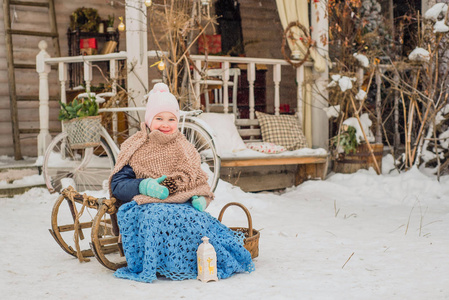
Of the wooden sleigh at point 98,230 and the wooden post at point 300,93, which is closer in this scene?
the wooden sleigh at point 98,230

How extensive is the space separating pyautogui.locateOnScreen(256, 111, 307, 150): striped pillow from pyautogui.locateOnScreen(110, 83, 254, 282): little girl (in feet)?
10.6

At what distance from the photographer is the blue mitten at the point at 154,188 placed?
2.79 m

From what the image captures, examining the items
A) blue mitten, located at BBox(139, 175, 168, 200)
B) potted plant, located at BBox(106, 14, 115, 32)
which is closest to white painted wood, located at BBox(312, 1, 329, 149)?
potted plant, located at BBox(106, 14, 115, 32)

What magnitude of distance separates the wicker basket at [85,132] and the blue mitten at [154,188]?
2183 mm

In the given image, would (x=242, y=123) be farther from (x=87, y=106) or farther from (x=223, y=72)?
(x=87, y=106)

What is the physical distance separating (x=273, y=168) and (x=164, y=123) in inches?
138

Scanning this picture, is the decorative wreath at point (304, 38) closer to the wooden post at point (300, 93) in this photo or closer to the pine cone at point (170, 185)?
the wooden post at point (300, 93)

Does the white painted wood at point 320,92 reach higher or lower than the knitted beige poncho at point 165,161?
higher

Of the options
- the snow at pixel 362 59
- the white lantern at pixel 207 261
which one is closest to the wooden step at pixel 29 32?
the snow at pixel 362 59

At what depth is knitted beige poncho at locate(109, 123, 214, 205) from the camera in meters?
3.00

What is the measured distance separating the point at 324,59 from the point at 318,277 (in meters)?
4.35

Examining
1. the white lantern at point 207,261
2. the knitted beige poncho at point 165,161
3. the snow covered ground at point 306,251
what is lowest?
the snow covered ground at point 306,251

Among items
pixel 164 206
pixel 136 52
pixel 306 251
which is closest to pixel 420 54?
pixel 136 52

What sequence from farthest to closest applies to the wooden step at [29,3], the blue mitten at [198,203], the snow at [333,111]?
the wooden step at [29,3], the snow at [333,111], the blue mitten at [198,203]
